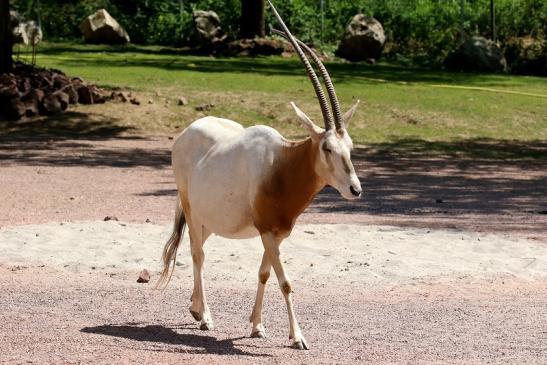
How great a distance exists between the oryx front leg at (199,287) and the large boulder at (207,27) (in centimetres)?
2562

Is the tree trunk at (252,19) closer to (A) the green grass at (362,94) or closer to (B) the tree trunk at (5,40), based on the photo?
(A) the green grass at (362,94)

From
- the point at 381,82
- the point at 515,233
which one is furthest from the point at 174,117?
the point at 515,233

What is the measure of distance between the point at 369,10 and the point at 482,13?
3.28 metres

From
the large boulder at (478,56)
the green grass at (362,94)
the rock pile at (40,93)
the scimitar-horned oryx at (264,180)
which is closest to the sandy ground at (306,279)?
the scimitar-horned oryx at (264,180)

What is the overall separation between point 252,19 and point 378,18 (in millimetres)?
4448

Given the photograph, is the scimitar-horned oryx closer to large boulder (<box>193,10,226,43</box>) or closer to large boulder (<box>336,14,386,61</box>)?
large boulder (<box>336,14,386,61</box>)

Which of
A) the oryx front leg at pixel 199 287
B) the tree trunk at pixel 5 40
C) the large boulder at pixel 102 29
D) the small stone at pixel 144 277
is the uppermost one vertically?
the oryx front leg at pixel 199 287

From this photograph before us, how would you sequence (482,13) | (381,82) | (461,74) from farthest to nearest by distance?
(482,13) < (461,74) < (381,82)

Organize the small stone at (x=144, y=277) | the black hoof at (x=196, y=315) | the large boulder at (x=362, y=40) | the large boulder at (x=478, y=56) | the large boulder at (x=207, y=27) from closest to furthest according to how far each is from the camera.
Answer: the black hoof at (x=196, y=315) → the small stone at (x=144, y=277) → the large boulder at (x=478, y=56) → the large boulder at (x=362, y=40) → the large boulder at (x=207, y=27)

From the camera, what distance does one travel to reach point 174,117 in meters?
22.9

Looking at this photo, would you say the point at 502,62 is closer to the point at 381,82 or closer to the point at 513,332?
the point at 381,82

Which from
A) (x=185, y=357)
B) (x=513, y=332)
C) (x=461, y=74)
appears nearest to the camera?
(x=185, y=357)

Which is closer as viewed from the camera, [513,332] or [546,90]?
[513,332]

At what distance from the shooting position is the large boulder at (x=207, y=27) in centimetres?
3425
